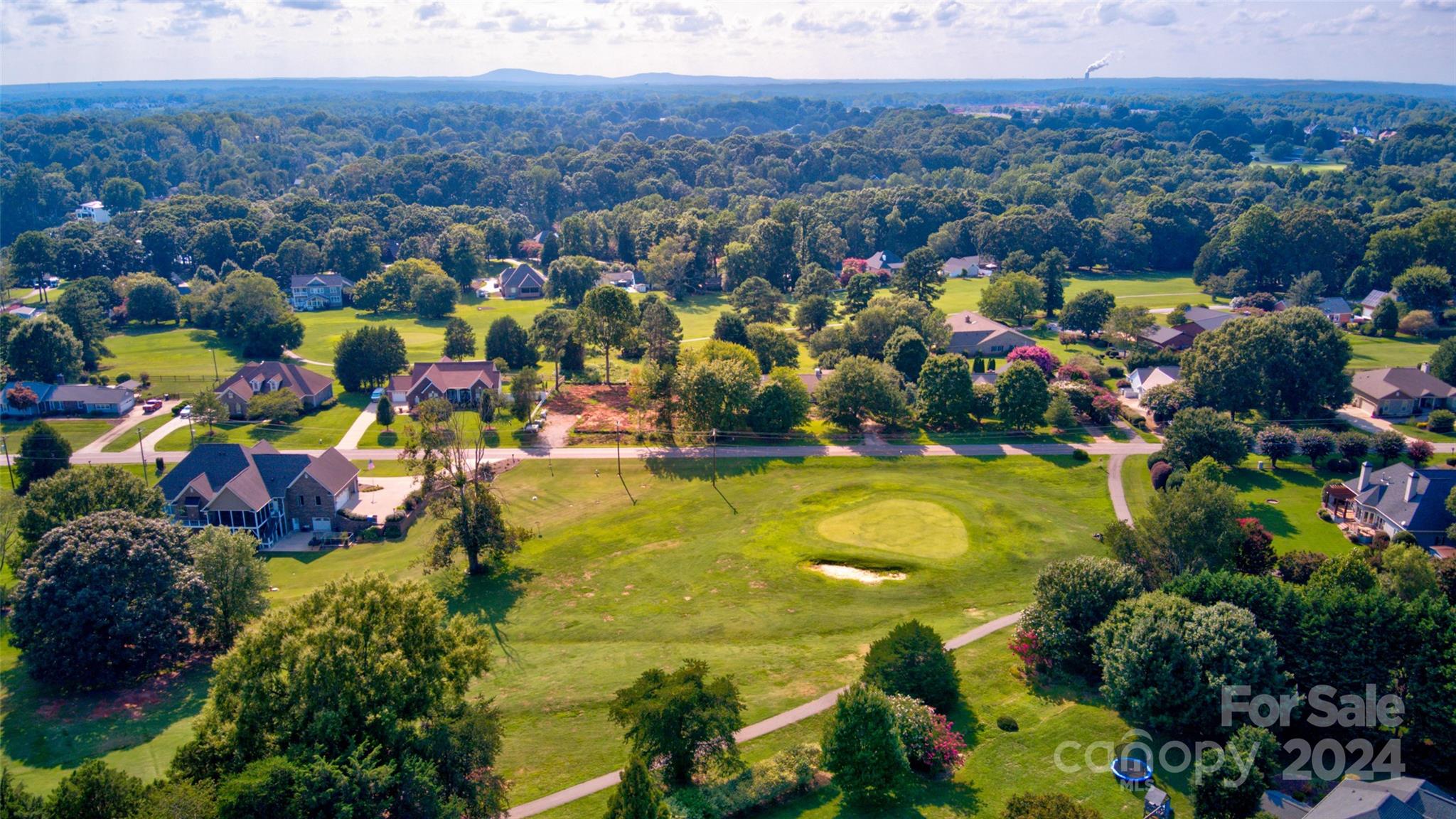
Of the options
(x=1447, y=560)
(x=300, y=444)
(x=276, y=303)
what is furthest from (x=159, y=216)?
(x=1447, y=560)

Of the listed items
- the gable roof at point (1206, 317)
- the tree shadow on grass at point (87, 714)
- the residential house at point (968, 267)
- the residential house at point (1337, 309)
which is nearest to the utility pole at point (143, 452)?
the tree shadow on grass at point (87, 714)

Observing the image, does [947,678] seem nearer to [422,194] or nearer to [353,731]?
[353,731]

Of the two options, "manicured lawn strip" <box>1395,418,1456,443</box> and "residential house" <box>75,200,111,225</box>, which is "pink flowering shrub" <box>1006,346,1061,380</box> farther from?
A: "residential house" <box>75,200,111,225</box>

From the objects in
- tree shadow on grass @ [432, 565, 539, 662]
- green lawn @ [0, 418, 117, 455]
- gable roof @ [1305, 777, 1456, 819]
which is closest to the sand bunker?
tree shadow on grass @ [432, 565, 539, 662]

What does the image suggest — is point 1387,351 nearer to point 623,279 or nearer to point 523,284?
point 623,279

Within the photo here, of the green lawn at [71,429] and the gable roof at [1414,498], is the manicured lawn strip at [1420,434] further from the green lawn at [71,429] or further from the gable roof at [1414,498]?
the green lawn at [71,429]
